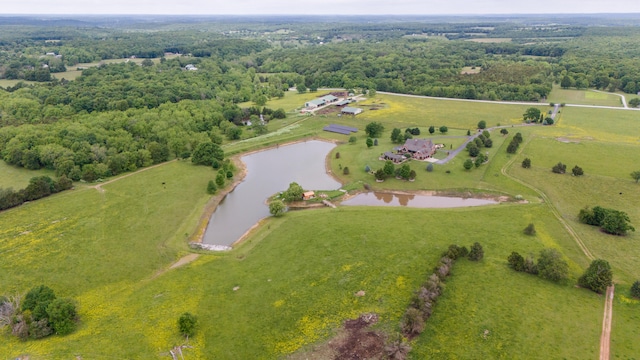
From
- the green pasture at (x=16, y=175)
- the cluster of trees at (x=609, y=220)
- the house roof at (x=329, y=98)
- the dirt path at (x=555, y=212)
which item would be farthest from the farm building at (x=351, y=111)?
the green pasture at (x=16, y=175)

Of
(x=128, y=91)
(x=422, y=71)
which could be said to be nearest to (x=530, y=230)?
(x=128, y=91)

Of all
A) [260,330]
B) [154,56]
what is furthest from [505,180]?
[154,56]

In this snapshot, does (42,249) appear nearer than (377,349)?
No

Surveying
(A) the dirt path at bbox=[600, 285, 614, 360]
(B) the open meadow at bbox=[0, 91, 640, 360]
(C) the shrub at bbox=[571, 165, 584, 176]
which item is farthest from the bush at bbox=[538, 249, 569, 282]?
(C) the shrub at bbox=[571, 165, 584, 176]

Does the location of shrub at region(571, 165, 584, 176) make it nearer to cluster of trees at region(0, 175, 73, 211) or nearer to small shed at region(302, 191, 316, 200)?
small shed at region(302, 191, 316, 200)

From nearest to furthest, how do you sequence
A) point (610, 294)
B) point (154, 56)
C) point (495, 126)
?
point (610, 294)
point (495, 126)
point (154, 56)

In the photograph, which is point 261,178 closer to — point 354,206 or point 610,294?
point 354,206
